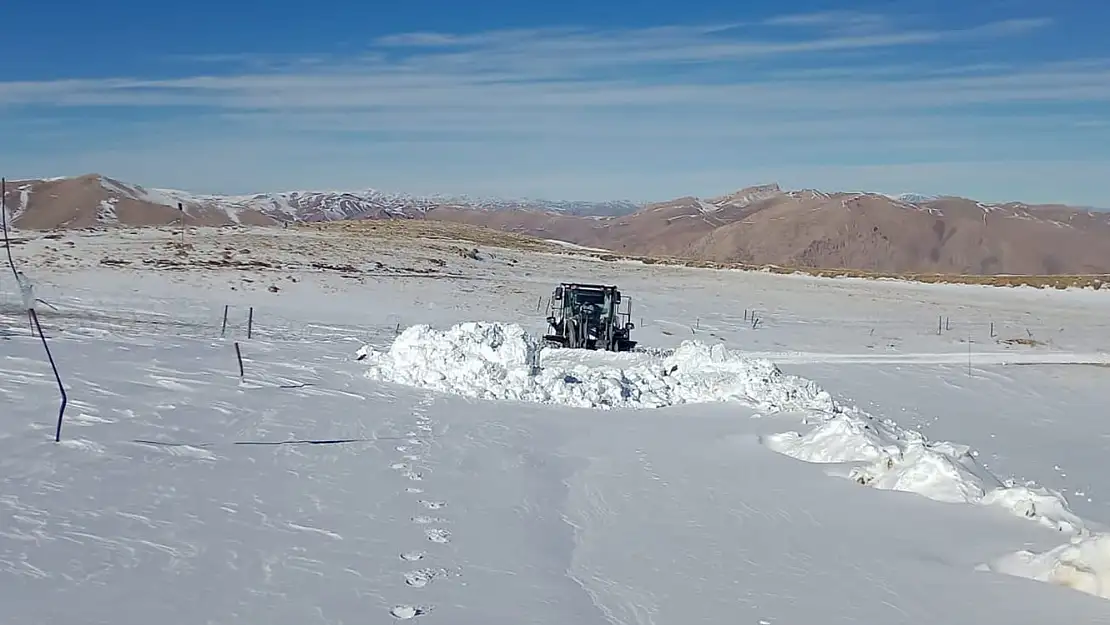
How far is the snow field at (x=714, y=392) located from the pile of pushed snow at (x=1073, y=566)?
115cm

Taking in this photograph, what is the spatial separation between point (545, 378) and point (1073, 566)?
10622 mm

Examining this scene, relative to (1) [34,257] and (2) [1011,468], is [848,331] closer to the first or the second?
(2) [1011,468]

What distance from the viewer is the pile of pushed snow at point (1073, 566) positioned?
6.99 m

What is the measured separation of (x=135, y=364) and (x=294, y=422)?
15.2ft

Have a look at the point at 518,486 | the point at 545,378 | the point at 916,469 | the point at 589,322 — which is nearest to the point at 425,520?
the point at 518,486

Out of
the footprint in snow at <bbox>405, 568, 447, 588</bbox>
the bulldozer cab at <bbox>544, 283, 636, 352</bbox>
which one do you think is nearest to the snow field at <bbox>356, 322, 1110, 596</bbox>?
the bulldozer cab at <bbox>544, 283, 636, 352</bbox>

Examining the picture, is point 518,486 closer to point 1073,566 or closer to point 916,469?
point 916,469

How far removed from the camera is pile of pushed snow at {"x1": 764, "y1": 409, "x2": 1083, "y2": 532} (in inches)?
371

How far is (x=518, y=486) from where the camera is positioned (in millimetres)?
10102

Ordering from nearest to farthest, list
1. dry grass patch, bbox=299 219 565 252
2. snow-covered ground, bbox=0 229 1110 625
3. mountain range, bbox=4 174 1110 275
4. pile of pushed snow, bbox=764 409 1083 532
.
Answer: snow-covered ground, bbox=0 229 1110 625 < pile of pushed snow, bbox=764 409 1083 532 < dry grass patch, bbox=299 219 565 252 < mountain range, bbox=4 174 1110 275

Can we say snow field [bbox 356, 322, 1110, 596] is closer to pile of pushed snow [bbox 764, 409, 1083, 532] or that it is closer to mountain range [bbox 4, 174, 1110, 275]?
pile of pushed snow [bbox 764, 409, 1083, 532]

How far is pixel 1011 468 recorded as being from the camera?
14.2m

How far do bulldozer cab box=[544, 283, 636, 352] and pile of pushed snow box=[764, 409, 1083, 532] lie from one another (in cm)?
1175

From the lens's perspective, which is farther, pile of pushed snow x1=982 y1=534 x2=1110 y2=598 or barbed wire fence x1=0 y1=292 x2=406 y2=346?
barbed wire fence x1=0 y1=292 x2=406 y2=346
